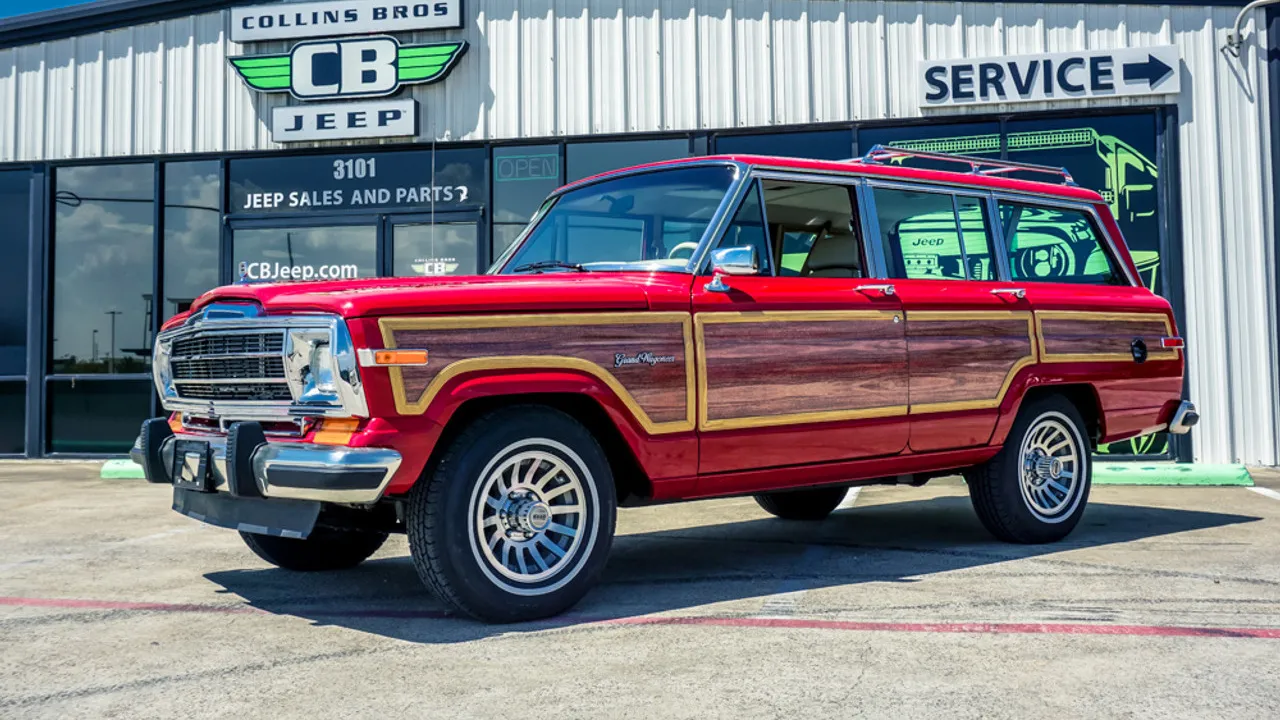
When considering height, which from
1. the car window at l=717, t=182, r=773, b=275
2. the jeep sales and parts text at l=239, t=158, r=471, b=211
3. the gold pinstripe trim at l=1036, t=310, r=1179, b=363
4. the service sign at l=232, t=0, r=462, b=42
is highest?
the service sign at l=232, t=0, r=462, b=42

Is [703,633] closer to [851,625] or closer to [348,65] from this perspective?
[851,625]

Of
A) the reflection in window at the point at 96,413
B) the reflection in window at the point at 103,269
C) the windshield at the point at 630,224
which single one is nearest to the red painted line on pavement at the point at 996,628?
the windshield at the point at 630,224

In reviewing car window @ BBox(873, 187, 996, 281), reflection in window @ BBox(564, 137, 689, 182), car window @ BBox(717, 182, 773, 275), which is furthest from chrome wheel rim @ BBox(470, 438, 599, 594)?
reflection in window @ BBox(564, 137, 689, 182)

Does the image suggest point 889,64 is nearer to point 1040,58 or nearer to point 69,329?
point 1040,58

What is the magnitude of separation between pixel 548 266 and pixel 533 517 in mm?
1470

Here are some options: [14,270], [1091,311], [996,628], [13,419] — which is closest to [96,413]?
[13,419]

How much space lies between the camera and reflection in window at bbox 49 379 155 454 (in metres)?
12.7

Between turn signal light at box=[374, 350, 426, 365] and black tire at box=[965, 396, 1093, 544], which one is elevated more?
turn signal light at box=[374, 350, 426, 365]

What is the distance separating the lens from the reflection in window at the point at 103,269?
510 inches

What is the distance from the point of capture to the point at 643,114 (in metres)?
12.0

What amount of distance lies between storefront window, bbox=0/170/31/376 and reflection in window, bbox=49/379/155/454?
0.60 metres

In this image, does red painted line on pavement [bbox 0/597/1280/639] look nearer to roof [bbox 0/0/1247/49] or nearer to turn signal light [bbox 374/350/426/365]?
turn signal light [bbox 374/350/426/365]

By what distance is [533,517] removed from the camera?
14.4ft

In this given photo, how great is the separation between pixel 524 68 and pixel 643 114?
1419 millimetres
